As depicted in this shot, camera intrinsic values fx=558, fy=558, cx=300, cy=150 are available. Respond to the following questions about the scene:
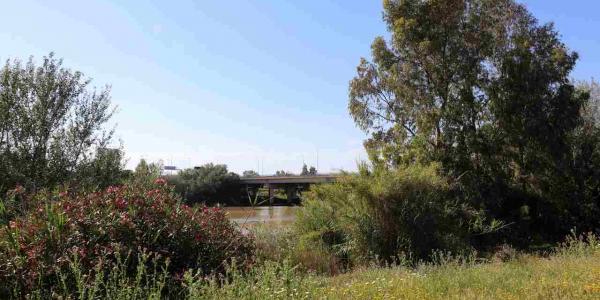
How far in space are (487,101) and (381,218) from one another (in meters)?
11.5

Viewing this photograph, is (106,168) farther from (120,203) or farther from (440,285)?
(440,285)

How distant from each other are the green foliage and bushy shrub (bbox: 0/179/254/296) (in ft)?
118

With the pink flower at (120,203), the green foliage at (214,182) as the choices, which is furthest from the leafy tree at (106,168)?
the green foliage at (214,182)

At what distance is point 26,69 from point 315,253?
34.9ft

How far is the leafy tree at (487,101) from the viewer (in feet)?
70.1

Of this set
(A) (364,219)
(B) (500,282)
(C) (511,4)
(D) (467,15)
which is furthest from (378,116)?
(B) (500,282)

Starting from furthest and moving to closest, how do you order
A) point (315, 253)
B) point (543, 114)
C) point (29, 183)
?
point (543, 114) < point (29, 183) < point (315, 253)

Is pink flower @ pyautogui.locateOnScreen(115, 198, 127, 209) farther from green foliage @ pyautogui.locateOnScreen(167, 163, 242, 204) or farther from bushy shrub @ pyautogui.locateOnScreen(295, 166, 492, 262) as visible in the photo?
green foliage @ pyautogui.locateOnScreen(167, 163, 242, 204)

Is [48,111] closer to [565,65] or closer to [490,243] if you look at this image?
[490,243]

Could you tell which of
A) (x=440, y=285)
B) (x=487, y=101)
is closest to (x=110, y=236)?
(x=440, y=285)

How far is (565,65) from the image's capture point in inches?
890

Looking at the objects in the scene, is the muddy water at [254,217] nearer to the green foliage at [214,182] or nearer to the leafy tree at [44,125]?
the leafy tree at [44,125]

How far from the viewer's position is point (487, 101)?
22016 mm

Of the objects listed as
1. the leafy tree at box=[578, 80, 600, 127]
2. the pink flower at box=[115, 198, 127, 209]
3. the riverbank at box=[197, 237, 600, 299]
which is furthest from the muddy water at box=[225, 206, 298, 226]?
the leafy tree at box=[578, 80, 600, 127]
